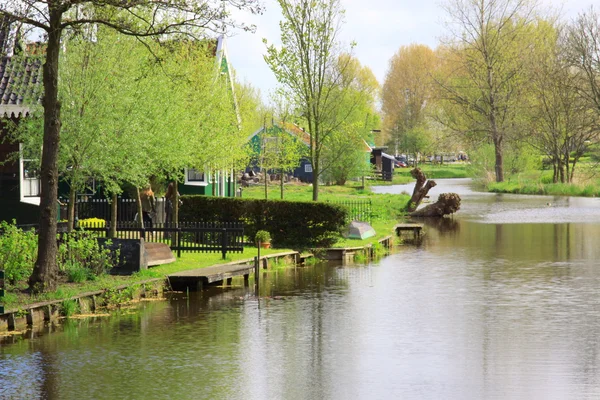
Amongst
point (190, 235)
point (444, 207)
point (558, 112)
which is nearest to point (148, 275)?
point (190, 235)

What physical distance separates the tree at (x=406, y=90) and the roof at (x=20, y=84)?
381 ft

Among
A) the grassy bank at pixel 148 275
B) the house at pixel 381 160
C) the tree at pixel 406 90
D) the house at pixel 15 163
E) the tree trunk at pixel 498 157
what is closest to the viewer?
the grassy bank at pixel 148 275

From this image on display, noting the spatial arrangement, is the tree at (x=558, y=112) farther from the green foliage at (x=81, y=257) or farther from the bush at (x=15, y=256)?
the bush at (x=15, y=256)

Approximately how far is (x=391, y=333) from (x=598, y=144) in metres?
62.8

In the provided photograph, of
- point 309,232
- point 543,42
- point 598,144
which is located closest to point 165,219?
point 309,232

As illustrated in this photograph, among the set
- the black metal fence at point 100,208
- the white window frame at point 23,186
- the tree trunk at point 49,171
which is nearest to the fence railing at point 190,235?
the white window frame at point 23,186

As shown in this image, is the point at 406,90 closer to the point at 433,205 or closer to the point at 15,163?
the point at 433,205

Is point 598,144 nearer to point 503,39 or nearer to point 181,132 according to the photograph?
point 503,39

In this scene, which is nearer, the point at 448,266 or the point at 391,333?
the point at 391,333

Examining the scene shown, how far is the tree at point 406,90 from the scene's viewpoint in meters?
146

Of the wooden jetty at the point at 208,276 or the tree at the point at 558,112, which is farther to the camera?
the tree at the point at 558,112

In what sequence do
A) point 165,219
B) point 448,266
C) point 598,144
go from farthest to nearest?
point 598,144 → point 165,219 → point 448,266

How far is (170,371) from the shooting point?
51.5ft

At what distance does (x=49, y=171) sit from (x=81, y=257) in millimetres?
3037
